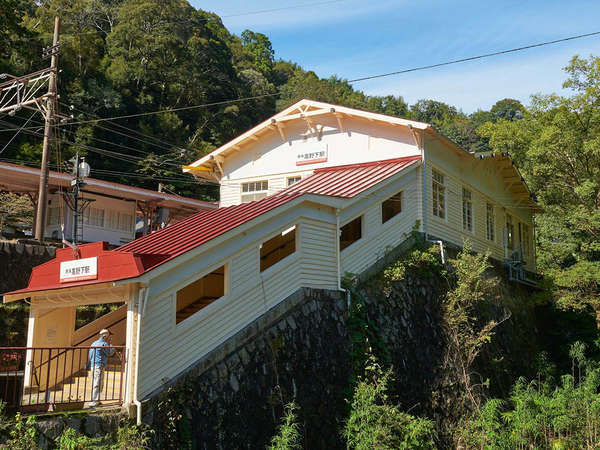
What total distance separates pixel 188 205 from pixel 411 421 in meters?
21.0

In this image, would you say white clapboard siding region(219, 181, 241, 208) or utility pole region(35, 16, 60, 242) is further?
white clapboard siding region(219, 181, 241, 208)

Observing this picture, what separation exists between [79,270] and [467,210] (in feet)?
53.0

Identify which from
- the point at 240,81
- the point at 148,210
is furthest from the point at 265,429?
→ the point at 240,81

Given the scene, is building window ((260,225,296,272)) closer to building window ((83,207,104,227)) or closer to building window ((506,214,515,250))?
building window ((83,207,104,227))

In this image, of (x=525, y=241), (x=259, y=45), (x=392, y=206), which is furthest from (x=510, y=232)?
(x=259, y=45)

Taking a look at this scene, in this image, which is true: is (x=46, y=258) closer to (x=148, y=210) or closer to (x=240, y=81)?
(x=148, y=210)

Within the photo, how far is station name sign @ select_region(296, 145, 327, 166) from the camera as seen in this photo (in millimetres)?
21312

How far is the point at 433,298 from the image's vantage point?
1811 cm

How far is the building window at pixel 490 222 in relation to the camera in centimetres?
2518

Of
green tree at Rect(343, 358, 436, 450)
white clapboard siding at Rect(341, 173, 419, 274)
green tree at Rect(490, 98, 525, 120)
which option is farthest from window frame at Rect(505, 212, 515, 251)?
green tree at Rect(490, 98, 525, 120)

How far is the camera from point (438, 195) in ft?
67.5

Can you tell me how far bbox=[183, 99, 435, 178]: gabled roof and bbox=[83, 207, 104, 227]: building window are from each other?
273 inches

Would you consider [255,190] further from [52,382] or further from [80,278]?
[80,278]

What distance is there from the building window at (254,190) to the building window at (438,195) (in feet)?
21.0
